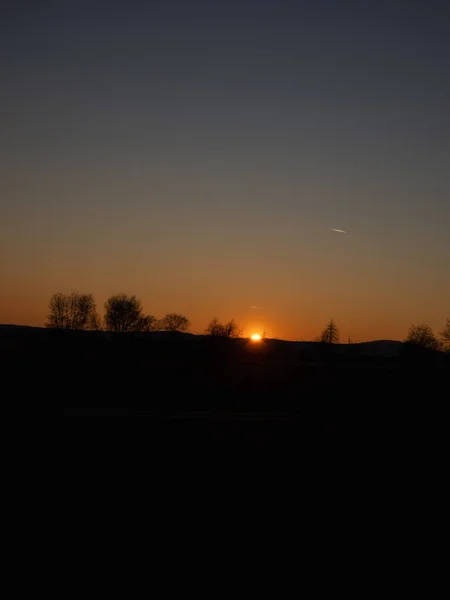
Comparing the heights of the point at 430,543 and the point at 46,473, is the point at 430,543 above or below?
below

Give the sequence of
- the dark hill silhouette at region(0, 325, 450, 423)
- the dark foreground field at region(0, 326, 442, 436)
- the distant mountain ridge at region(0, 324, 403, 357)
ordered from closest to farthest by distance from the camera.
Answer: the dark foreground field at region(0, 326, 442, 436) → the dark hill silhouette at region(0, 325, 450, 423) → the distant mountain ridge at region(0, 324, 403, 357)

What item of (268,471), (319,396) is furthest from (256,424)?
(319,396)

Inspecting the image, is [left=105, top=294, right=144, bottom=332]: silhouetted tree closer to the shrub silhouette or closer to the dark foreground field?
the shrub silhouette

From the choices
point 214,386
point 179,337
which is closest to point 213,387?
point 214,386

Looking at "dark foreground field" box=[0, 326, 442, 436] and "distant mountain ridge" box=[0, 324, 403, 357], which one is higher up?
"distant mountain ridge" box=[0, 324, 403, 357]

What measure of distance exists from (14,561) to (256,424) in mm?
3777

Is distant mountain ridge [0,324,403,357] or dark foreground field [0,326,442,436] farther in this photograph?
distant mountain ridge [0,324,403,357]

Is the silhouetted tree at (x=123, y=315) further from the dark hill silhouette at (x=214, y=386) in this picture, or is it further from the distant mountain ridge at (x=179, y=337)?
the dark hill silhouette at (x=214, y=386)


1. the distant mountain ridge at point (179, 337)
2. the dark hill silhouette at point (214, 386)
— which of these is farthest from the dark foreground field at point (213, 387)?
the distant mountain ridge at point (179, 337)

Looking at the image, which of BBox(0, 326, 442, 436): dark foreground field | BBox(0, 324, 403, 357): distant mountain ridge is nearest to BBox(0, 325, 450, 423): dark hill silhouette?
BBox(0, 326, 442, 436): dark foreground field

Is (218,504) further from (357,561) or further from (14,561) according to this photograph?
(14,561)

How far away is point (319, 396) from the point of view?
24.8 metres

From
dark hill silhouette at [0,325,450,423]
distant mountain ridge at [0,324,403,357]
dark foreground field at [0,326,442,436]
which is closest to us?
dark foreground field at [0,326,442,436]

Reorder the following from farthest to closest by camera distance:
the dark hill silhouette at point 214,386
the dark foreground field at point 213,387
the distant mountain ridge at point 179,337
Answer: the distant mountain ridge at point 179,337 < the dark hill silhouette at point 214,386 < the dark foreground field at point 213,387
